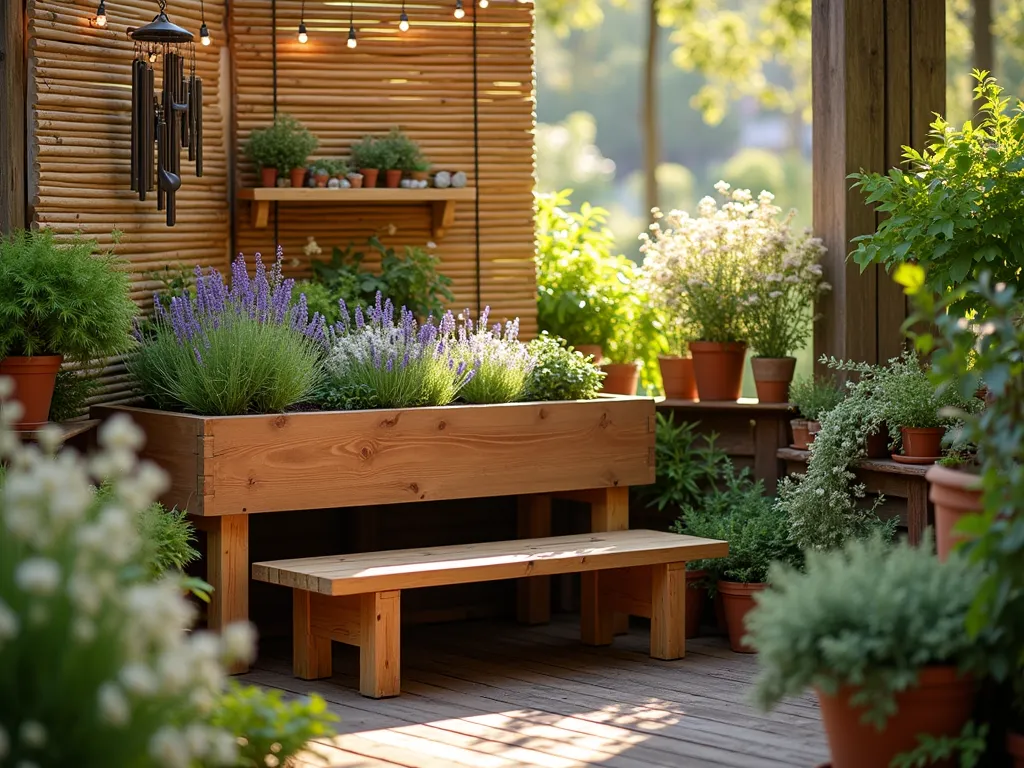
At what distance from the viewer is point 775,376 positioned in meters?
6.07

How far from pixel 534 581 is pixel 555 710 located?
1581 mm

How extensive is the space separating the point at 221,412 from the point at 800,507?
2282mm

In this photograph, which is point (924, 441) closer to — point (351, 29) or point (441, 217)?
point (441, 217)

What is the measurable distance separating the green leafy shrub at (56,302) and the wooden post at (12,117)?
1.09ft

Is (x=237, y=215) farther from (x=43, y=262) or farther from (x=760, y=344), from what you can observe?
(x=760, y=344)

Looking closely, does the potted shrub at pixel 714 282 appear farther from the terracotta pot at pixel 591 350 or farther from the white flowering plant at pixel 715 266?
the terracotta pot at pixel 591 350

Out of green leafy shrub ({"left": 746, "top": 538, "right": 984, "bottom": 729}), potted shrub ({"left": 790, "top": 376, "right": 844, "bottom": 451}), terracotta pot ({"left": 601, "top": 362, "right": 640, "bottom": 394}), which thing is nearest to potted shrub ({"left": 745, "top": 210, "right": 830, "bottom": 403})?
potted shrub ({"left": 790, "top": 376, "right": 844, "bottom": 451})

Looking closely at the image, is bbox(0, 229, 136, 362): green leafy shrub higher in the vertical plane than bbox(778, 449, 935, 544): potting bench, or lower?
higher

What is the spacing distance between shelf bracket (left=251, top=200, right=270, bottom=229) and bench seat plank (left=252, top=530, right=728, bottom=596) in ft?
5.83

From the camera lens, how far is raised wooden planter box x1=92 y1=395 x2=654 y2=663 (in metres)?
4.90

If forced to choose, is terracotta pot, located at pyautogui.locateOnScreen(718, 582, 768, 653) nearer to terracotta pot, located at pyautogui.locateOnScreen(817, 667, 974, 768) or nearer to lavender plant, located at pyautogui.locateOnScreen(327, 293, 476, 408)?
lavender plant, located at pyautogui.locateOnScreen(327, 293, 476, 408)

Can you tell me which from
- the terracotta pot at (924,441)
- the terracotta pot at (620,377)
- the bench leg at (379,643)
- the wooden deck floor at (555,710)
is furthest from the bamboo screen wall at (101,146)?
the terracotta pot at (924,441)

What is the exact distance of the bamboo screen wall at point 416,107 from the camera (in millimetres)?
6242

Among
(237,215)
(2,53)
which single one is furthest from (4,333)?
(237,215)
